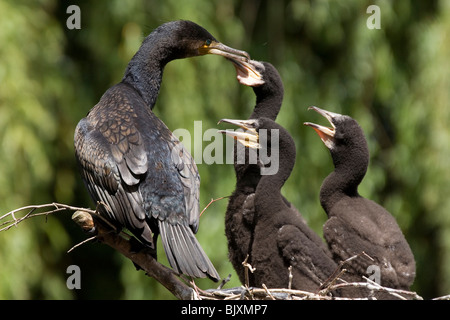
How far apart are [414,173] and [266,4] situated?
167cm

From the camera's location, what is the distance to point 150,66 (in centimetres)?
343

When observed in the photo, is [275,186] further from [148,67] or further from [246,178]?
[148,67]

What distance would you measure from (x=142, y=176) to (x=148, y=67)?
0.63 metres

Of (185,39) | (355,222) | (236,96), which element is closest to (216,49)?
(185,39)

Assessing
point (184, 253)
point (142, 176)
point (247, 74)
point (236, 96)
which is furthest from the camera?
point (236, 96)

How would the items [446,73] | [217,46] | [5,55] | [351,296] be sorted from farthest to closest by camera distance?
[446,73], [5,55], [217,46], [351,296]

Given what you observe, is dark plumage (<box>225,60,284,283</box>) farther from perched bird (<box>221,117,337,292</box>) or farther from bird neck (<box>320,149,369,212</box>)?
bird neck (<box>320,149,369,212</box>)

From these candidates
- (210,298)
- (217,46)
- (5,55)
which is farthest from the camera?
(5,55)

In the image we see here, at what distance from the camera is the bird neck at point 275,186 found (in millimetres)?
3354

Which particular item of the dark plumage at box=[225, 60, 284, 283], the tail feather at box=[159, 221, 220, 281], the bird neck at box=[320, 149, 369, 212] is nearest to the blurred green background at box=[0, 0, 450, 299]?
the dark plumage at box=[225, 60, 284, 283]

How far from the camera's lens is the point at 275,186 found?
3.38 m

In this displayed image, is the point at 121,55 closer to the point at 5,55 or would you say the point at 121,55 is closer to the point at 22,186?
the point at 5,55

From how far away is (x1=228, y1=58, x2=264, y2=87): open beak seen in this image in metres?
3.66

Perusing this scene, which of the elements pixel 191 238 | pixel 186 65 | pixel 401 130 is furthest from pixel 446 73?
pixel 191 238
